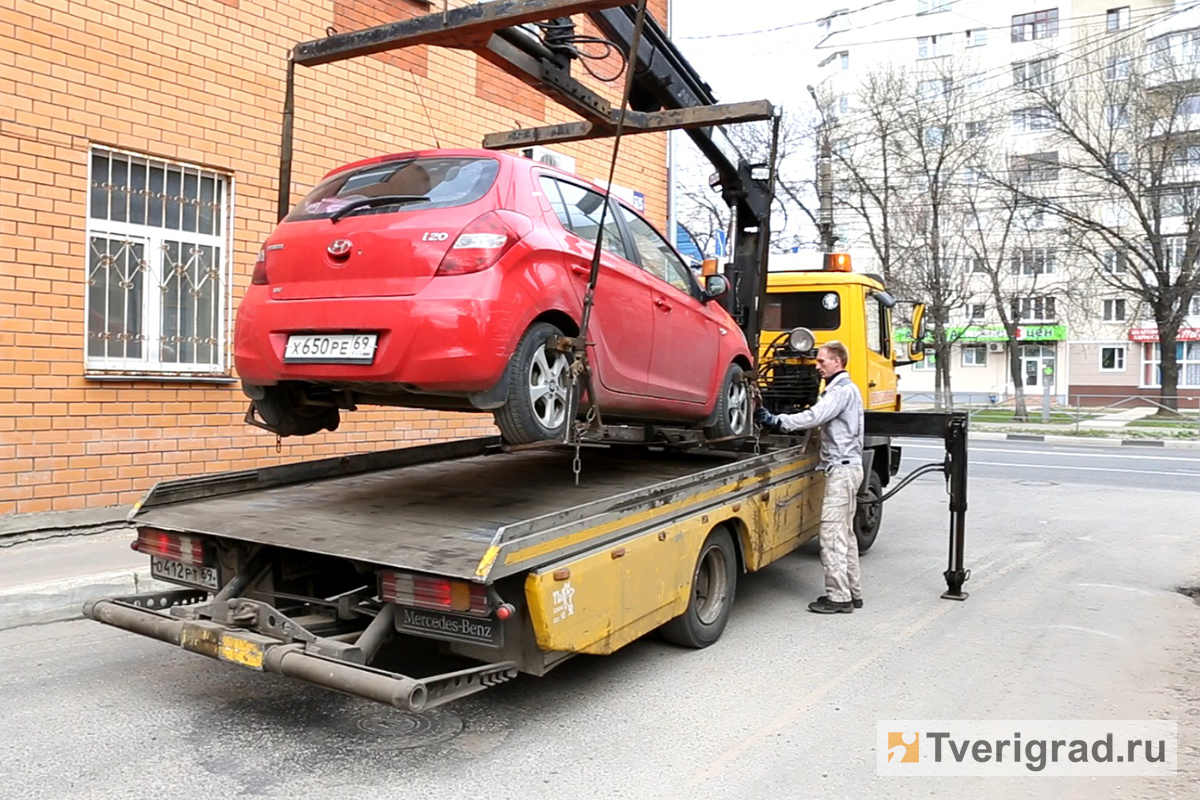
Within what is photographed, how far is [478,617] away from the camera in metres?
3.74

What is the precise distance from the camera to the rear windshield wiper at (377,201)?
4537 millimetres

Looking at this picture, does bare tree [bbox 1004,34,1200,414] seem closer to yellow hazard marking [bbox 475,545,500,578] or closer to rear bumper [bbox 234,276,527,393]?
rear bumper [bbox 234,276,527,393]

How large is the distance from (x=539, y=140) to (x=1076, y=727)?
5146 millimetres

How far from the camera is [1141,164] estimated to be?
98.9ft

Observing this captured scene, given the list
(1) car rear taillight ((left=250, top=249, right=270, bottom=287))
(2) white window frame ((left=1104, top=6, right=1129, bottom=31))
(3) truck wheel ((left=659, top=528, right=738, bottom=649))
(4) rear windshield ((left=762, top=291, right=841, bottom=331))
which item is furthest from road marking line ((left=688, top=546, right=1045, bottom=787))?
(2) white window frame ((left=1104, top=6, right=1129, bottom=31))

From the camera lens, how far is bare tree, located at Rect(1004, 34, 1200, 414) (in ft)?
96.8

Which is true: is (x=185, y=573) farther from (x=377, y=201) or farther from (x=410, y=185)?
(x=410, y=185)

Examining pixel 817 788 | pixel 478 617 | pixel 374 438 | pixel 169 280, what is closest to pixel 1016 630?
pixel 817 788

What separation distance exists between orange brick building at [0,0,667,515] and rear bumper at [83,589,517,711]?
3.78m

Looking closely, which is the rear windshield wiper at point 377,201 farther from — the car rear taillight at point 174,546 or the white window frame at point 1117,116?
the white window frame at point 1117,116

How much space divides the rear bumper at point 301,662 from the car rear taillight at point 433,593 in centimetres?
27

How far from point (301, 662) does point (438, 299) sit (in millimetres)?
1644

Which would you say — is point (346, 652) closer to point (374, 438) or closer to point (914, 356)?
point (374, 438)

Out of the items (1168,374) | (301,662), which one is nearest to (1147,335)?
(1168,374)
